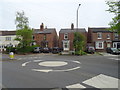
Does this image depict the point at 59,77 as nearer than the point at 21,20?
Yes

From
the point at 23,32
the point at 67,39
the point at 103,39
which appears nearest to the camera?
the point at 23,32

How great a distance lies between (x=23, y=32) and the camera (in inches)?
1070

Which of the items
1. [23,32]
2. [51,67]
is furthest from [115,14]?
[23,32]

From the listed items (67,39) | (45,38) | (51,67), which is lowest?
(51,67)

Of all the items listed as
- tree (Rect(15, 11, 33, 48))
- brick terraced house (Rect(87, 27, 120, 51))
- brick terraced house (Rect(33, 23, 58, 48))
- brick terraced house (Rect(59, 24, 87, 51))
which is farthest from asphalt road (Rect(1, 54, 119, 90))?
brick terraced house (Rect(33, 23, 58, 48))

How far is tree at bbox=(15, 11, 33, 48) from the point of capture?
90.0 feet

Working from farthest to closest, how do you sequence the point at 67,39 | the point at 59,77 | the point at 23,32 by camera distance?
the point at 67,39 → the point at 23,32 → the point at 59,77

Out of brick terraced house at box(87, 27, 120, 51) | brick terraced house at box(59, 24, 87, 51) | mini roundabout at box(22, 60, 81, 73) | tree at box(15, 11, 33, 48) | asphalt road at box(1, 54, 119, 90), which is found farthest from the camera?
brick terraced house at box(59, 24, 87, 51)

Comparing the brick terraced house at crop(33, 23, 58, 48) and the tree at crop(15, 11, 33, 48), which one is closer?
the tree at crop(15, 11, 33, 48)

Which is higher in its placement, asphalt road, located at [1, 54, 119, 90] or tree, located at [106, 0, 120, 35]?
tree, located at [106, 0, 120, 35]

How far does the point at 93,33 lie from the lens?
35312mm

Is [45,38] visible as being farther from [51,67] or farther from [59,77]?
[59,77]

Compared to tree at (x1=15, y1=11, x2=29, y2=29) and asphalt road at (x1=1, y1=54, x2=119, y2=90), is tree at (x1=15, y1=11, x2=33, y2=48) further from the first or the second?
asphalt road at (x1=1, y1=54, x2=119, y2=90)

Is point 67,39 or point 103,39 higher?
point 67,39
